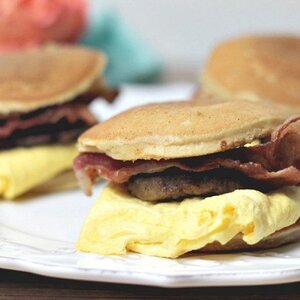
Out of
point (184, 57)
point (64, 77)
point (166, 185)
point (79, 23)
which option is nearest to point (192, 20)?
point (184, 57)

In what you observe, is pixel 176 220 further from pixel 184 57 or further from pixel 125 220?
pixel 184 57

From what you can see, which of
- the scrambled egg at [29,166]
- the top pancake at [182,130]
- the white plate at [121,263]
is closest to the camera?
the white plate at [121,263]

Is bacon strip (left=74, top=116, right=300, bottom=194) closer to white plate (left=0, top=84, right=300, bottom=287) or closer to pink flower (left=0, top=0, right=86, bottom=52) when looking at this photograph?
white plate (left=0, top=84, right=300, bottom=287)

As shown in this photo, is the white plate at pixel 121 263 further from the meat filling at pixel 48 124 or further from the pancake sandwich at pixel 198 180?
the meat filling at pixel 48 124

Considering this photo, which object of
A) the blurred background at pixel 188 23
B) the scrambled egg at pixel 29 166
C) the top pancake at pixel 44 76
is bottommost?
the blurred background at pixel 188 23

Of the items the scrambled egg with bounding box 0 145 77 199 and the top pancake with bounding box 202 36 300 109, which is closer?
the scrambled egg with bounding box 0 145 77 199

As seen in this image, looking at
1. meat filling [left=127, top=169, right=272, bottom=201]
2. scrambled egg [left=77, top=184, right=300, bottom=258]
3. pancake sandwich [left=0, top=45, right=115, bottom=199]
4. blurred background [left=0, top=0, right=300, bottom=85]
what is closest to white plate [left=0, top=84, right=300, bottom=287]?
scrambled egg [left=77, top=184, right=300, bottom=258]

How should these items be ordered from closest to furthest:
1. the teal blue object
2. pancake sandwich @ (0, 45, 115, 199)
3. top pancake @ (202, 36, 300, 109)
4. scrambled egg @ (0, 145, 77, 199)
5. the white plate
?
the white plate
scrambled egg @ (0, 145, 77, 199)
pancake sandwich @ (0, 45, 115, 199)
top pancake @ (202, 36, 300, 109)
the teal blue object

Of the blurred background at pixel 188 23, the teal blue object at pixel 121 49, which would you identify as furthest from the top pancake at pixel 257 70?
the blurred background at pixel 188 23
